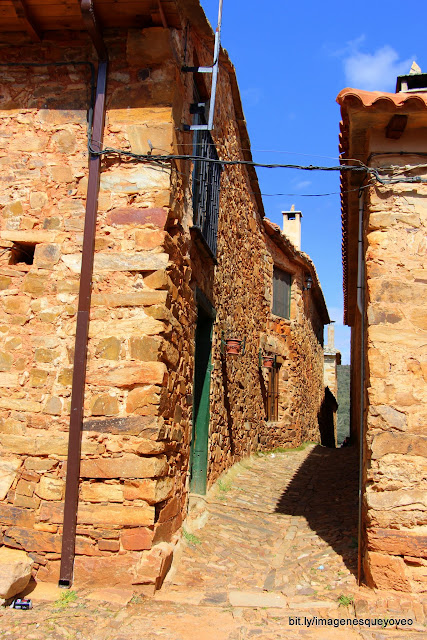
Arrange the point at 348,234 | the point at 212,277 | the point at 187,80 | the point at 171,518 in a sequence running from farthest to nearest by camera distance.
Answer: the point at 348,234
the point at 212,277
the point at 187,80
the point at 171,518

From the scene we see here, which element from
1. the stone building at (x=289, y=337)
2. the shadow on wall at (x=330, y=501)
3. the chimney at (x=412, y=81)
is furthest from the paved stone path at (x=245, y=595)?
the stone building at (x=289, y=337)

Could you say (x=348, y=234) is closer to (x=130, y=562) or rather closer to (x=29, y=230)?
(x=29, y=230)

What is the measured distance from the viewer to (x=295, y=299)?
42.7 feet

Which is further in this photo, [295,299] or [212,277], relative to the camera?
[295,299]

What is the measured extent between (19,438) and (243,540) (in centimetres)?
249

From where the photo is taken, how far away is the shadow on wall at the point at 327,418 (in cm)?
1777

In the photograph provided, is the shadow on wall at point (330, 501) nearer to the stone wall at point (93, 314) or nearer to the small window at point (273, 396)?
the small window at point (273, 396)

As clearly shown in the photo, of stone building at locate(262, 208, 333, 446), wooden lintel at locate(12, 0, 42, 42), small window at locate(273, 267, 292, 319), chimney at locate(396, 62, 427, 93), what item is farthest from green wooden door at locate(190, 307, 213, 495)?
small window at locate(273, 267, 292, 319)

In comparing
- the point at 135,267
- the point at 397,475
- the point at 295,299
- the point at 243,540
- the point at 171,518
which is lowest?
the point at 243,540

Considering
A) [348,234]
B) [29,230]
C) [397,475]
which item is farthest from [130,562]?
[348,234]

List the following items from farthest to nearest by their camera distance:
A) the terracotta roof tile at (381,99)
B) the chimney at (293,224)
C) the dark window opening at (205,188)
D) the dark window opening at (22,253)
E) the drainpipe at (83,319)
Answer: the chimney at (293,224)
the dark window opening at (205,188)
the dark window opening at (22,253)
the terracotta roof tile at (381,99)
the drainpipe at (83,319)

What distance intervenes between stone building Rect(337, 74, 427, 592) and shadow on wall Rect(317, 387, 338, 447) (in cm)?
1280

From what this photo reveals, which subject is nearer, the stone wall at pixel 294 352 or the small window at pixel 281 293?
the stone wall at pixel 294 352

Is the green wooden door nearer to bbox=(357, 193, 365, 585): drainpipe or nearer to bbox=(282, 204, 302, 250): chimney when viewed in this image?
bbox=(357, 193, 365, 585): drainpipe
